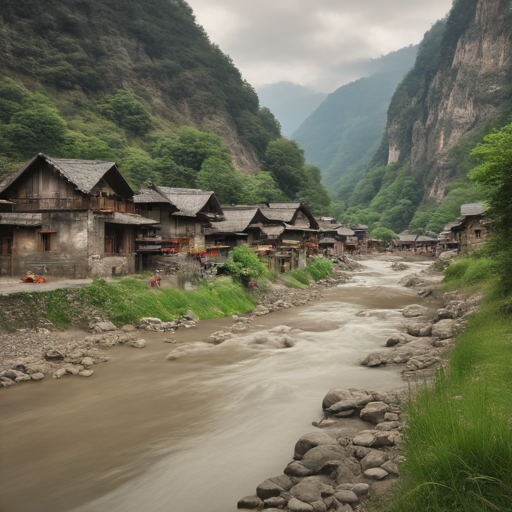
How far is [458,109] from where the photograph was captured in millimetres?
97375

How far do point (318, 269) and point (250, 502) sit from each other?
37.4 m

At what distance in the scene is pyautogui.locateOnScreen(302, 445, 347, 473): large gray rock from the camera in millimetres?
6984

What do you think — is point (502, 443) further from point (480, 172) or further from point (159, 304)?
point (159, 304)

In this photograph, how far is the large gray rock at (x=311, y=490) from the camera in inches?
240

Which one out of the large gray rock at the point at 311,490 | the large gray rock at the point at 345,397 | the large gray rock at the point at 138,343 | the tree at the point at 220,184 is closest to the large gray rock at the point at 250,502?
the large gray rock at the point at 311,490

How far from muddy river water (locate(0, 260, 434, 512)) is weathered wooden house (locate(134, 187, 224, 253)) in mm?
13379

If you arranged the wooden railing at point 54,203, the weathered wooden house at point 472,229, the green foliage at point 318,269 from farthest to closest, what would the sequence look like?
the green foliage at point 318,269
the weathered wooden house at point 472,229
the wooden railing at point 54,203

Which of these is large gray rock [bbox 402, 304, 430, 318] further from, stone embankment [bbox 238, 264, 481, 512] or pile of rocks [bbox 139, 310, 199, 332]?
pile of rocks [bbox 139, 310, 199, 332]

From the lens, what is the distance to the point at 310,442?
7.71m

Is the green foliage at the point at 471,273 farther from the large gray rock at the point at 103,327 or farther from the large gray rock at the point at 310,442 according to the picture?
the large gray rock at the point at 103,327

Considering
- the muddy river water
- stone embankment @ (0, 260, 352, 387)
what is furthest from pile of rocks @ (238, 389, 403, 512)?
stone embankment @ (0, 260, 352, 387)

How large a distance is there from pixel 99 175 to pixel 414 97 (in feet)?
459

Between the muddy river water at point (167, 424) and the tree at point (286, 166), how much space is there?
60032 mm

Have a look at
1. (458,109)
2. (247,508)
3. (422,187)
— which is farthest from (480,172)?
(422,187)
